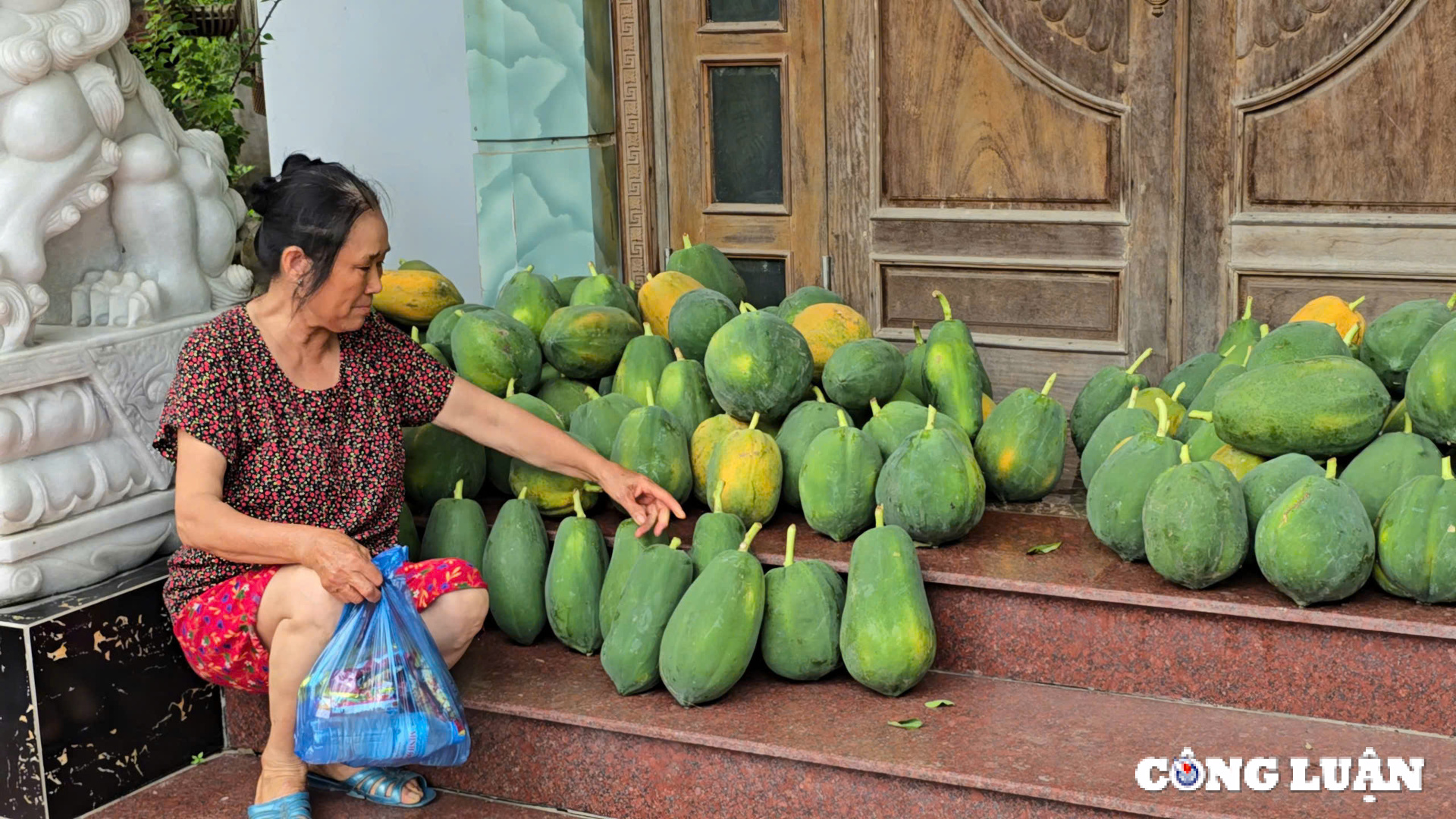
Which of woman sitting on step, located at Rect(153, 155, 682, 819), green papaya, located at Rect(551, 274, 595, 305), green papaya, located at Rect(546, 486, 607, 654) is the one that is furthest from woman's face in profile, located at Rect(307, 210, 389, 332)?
green papaya, located at Rect(551, 274, 595, 305)

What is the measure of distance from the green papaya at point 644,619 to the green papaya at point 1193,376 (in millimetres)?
1221

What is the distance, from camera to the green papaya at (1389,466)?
102 inches

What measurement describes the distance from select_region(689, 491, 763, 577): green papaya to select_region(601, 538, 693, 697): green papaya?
0.19 ft

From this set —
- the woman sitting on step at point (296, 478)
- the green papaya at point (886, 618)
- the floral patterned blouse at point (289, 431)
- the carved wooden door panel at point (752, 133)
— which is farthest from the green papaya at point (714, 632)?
the carved wooden door panel at point (752, 133)

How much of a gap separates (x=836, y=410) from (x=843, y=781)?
88 centimetres

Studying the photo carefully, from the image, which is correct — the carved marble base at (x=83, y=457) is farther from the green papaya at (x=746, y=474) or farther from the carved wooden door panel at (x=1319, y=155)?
the carved wooden door panel at (x=1319, y=155)

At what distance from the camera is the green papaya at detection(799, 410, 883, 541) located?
113 inches

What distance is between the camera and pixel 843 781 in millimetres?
Answer: 2484

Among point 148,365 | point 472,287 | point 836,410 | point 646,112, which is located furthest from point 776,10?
point 148,365

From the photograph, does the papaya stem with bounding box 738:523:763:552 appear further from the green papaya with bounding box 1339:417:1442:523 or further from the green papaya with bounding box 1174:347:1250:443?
the green papaya with bounding box 1339:417:1442:523

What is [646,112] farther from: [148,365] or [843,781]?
[843,781]

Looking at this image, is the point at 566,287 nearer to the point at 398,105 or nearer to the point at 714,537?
the point at 714,537

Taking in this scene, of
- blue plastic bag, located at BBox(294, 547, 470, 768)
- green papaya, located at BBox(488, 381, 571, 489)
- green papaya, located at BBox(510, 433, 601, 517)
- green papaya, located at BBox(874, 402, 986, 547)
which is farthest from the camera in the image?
green papaya, located at BBox(488, 381, 571, 489)

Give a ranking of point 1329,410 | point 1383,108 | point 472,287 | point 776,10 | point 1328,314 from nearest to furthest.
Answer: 1. point 1329,410
2. point 1328,314
3. point 1383,108
4. point 776,10
5. point 472,287
